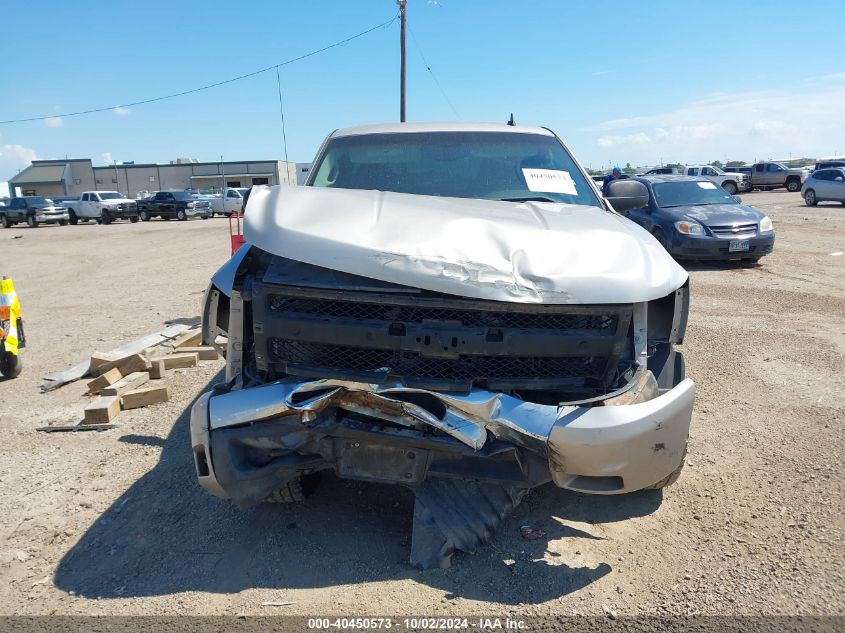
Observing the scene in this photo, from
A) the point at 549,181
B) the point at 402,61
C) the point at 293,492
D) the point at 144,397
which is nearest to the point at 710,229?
the point at 549,181

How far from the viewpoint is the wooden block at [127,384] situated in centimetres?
503

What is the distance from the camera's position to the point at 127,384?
528 centimetres

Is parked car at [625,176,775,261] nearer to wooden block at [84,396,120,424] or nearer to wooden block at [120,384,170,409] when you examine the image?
wooden block at [120,384,170,409]

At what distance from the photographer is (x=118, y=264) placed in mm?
14711

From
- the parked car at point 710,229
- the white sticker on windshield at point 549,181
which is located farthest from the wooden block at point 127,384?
the parked car at point 710,229

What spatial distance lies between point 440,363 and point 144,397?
123 inches

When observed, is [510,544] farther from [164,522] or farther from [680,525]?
[164,522]

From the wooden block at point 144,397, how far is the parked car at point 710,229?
331 inches

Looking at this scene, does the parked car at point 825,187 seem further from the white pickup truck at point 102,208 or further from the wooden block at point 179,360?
the white pickup truck at point 102,208

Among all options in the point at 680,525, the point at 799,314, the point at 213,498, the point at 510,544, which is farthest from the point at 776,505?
the point at 799,314

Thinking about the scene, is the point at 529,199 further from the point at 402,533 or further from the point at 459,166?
the point at 402,533

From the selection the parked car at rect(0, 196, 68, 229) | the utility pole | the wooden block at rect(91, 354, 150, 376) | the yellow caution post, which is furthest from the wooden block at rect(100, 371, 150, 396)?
the parked car at rect(0, 196, 68, 229)

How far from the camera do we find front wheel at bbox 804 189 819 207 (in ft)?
89.2

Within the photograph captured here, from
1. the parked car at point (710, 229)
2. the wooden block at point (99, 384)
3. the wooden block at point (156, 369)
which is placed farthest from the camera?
the parked car at point (710, 229)
